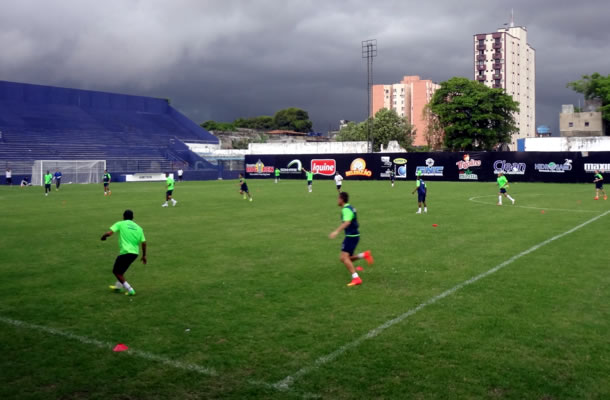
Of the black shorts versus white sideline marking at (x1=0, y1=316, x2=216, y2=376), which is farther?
the black shorts

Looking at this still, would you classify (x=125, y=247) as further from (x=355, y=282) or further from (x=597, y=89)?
(x=597, y=89)

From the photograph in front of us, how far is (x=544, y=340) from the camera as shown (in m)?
7.11

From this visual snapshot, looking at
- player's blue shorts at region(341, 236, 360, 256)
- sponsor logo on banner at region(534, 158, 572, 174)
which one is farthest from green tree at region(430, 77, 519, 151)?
player's blue shorts at region(341, 236, 360, 256)

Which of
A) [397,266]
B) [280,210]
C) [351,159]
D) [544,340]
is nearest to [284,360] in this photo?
[544,340]

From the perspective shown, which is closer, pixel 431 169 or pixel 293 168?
pixel 431 169

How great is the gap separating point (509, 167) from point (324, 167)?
21.3 metres

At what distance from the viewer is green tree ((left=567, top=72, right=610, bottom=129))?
281ft

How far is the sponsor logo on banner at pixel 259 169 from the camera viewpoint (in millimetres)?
67250

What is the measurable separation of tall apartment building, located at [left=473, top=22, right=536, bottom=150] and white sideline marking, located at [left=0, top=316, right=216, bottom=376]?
123 meters

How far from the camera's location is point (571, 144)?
192 ft

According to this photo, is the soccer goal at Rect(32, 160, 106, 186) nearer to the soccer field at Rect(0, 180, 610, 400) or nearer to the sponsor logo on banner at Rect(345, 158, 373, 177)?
the sponsor logo on banner at Rect(345, 158, 373, 177)

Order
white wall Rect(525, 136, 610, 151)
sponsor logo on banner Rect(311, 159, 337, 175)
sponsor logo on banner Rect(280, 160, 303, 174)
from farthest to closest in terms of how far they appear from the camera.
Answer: sponsor logo on banner Rect(280, 160, 303, 174)
sponsor logo on banner Rect(311, 159, 337, 175)
white wall Rect(525, 136, 610, 151)

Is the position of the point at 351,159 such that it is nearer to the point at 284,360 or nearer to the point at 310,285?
the point at 310,285

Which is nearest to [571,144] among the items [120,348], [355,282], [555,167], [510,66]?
[555,167]
